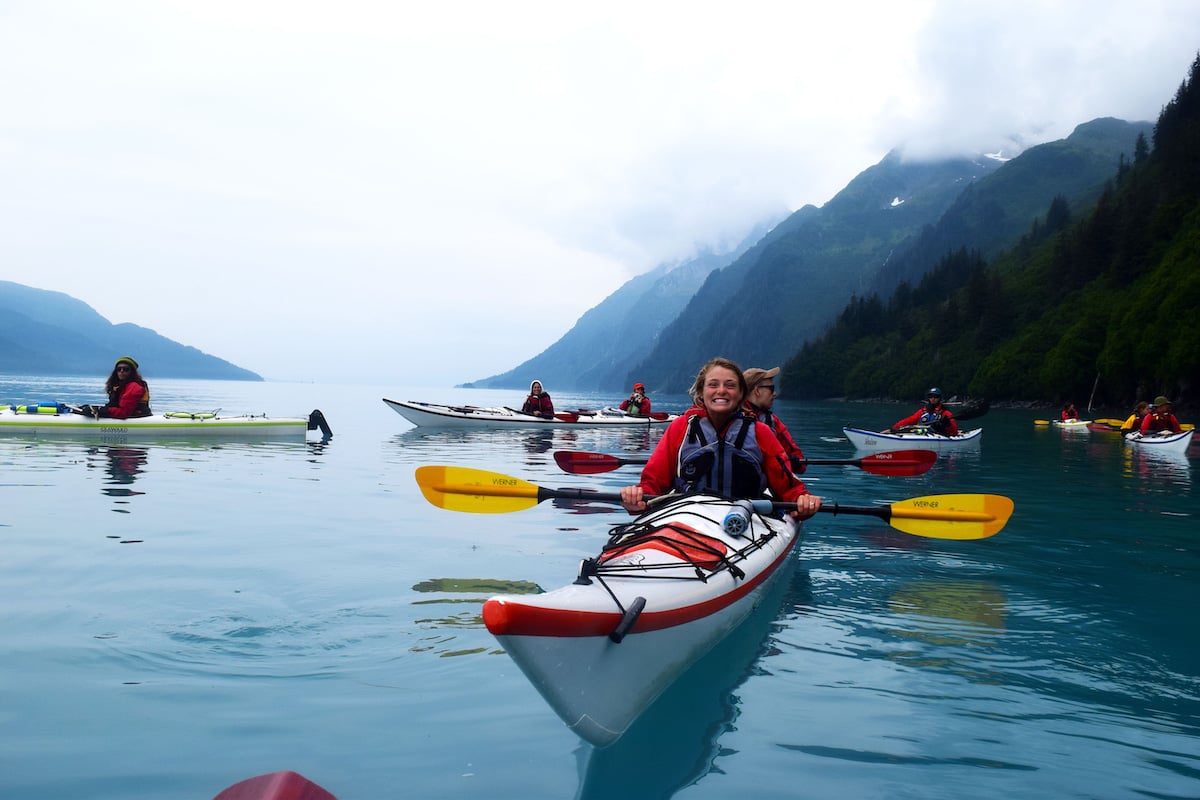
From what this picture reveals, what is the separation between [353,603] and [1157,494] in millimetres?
15073

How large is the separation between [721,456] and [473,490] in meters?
2.42

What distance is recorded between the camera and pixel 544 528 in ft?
33.6

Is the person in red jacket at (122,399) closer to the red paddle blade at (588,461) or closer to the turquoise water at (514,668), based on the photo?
the turquoise water at (514,668)

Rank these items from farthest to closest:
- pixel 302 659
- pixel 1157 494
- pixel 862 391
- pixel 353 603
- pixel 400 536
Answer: pixel 862 391 → pixel 1157 494 → pixel 400 536 → pixel 353 603 → pixel 302 659

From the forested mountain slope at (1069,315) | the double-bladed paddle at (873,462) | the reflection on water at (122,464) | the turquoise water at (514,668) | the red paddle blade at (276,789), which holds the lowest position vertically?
the turquoise water at (514,668)

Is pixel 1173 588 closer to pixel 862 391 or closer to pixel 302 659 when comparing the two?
pixel 302 659

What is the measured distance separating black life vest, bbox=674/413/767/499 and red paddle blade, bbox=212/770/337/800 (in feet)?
15.2

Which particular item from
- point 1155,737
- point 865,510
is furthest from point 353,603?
point 1155,737

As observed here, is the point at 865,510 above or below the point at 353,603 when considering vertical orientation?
above

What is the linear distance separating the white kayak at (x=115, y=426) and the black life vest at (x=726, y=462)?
58.1 ft

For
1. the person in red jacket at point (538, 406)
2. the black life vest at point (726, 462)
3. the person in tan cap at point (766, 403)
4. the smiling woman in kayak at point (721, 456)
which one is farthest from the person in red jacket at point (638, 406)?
the black life vest at point (726, 462)

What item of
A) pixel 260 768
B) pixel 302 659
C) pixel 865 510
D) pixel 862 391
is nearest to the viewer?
pixel 260 768

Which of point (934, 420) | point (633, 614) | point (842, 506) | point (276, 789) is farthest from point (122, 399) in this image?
point (934, 420)

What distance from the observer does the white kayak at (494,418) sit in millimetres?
28266
